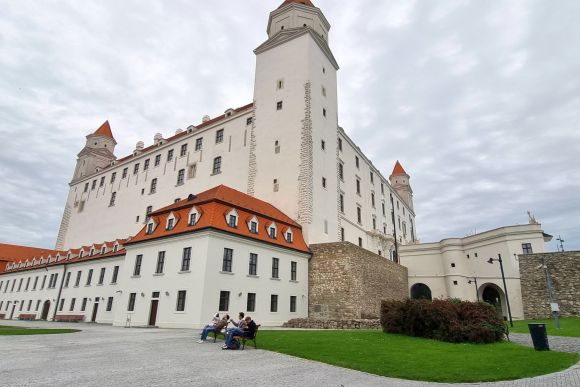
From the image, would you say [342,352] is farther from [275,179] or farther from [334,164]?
[334,164]

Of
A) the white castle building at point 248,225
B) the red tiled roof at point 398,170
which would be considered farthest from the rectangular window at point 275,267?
the red tiled roof at point 398,170

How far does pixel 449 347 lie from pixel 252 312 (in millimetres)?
14280

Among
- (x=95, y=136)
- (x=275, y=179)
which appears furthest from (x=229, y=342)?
(x=95, y=136)

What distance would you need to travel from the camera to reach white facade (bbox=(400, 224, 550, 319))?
120 feet

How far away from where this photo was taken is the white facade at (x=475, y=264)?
36.7 m

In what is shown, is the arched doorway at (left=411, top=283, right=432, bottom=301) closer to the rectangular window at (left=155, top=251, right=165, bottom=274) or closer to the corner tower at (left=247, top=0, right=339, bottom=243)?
the corner tower at (left=247, top=0, right=339, bottom=243)

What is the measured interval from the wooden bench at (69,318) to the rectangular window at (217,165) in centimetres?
1935

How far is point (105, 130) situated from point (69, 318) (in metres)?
41.5

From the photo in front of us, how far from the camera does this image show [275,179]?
34.6 m

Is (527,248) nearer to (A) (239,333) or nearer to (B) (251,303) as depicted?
(B) (251,303)

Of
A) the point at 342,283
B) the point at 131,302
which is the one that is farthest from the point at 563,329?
the point at 131,302

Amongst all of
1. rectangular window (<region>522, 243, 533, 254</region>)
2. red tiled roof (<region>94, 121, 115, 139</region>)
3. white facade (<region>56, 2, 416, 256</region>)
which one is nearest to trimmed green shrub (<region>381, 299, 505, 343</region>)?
white facade (<region>56, 2, 416, 256</region>)

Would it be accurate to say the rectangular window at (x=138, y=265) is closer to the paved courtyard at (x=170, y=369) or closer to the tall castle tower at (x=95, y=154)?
the paved courtyard at (x=170, y=369)

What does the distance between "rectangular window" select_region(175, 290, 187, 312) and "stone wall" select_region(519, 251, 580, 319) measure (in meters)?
31.1
